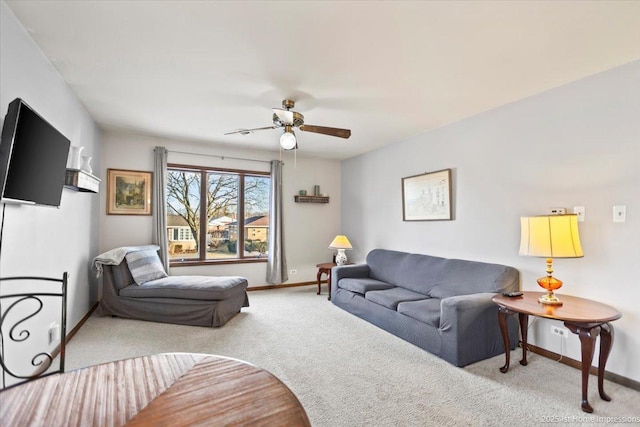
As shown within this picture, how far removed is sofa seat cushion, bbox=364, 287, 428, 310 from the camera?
350cm

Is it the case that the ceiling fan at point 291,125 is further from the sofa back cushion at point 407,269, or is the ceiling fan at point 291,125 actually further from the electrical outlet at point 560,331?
the electrical outlet at point 560,331

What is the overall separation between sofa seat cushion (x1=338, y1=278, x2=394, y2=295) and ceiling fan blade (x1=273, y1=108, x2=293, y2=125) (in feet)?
7.45

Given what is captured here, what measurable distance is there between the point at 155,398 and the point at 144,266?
353 centimetres

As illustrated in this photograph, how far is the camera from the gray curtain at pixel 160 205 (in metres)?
4.66

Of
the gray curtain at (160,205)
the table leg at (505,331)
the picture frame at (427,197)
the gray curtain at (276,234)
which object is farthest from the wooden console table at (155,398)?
the gray curtain at (276,234)

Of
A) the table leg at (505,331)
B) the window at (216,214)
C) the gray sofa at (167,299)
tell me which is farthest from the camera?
the window at (216,214)

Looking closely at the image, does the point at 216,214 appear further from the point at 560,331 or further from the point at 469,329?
the point at 560,331

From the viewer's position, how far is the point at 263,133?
450cm

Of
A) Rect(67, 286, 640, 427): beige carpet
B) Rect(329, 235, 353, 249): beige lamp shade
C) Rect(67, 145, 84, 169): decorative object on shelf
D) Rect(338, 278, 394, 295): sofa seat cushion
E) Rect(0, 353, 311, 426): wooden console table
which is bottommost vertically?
Rect(67, 286, 640, 427): beige carpet

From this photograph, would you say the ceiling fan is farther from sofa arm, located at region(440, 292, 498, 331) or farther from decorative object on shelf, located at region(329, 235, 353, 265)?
decorative object on shelf, located at region(329, 235, 353, 265)

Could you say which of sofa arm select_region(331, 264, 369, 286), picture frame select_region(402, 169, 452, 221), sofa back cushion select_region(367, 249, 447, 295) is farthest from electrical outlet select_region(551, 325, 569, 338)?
sofa arm select_region(331, 264, 369, 286)

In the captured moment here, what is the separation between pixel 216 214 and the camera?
5344 mm

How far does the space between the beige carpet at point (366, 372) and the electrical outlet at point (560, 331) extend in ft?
0.88

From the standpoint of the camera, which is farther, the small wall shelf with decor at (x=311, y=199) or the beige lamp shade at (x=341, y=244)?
the small wall shelf with decor at (x=311, y=199)
